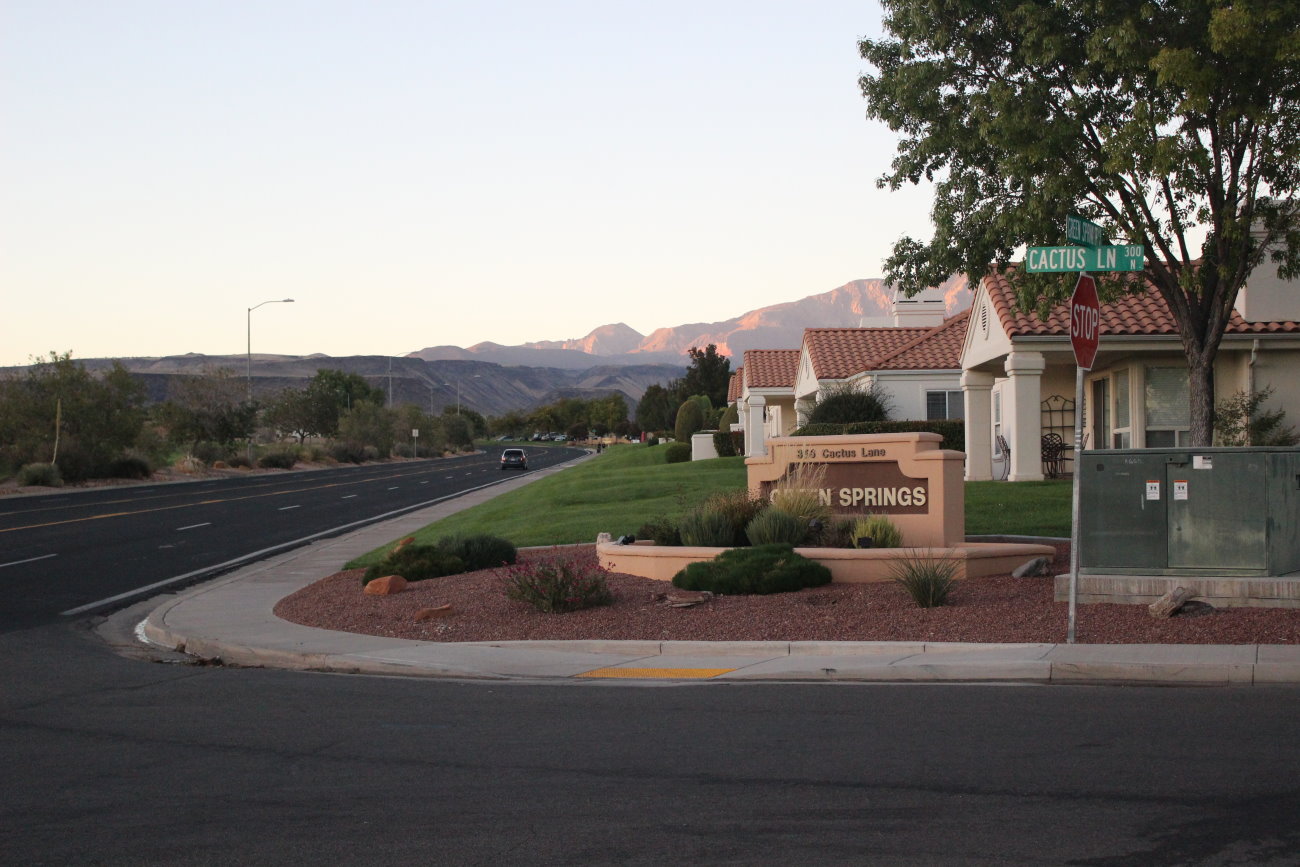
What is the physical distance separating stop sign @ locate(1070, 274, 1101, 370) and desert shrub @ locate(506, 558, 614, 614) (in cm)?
567

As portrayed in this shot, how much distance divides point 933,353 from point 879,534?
2337cm

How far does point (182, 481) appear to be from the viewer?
58.2 m

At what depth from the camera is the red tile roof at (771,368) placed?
→ 51875mm

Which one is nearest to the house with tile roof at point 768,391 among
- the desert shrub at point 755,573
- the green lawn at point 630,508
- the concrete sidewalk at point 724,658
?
the green lawn at point 630,508

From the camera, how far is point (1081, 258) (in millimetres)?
10930

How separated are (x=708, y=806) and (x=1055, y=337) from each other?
69.2 ft

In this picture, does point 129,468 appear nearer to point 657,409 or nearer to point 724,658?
point 724,658

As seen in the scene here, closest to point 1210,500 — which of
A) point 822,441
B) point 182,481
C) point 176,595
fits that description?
point 822,441

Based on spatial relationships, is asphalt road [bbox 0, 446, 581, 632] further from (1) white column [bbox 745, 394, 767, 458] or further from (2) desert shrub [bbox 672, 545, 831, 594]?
(1) white column [bbox 745, 394, 767, 458]

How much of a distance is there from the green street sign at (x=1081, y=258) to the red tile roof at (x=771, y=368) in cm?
3947

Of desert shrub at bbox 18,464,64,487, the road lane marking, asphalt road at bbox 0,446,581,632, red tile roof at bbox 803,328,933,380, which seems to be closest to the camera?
asphalt road at bbox 0,446,581,632

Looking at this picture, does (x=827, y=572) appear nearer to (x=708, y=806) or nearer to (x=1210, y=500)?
(x=1210, y=500)

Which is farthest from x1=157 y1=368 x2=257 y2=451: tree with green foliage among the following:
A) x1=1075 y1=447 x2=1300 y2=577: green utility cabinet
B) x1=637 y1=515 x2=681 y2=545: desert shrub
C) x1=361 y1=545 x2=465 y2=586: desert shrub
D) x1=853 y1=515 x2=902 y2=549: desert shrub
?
x1=1075 y1=447 x2=1300 y2=577: green utility cabinet

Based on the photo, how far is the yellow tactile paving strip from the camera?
34.5ft
